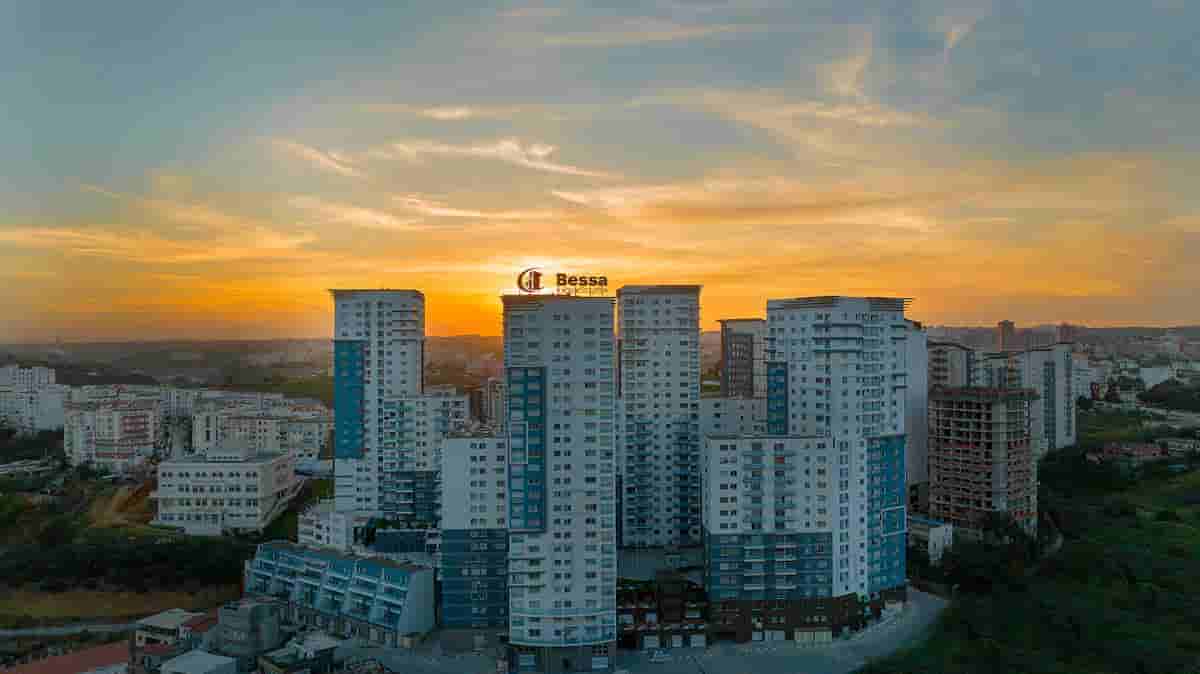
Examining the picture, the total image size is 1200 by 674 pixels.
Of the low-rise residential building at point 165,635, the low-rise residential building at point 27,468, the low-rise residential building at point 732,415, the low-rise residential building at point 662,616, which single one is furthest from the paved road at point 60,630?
the low-rise residential building at point 27,468

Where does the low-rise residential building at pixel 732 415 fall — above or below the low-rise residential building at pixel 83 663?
above

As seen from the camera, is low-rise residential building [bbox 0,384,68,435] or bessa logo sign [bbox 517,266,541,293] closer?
bessa logo sign [bbox 517,266,541,293]

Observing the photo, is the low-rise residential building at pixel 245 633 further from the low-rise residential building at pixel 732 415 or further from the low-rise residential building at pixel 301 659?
the low-rise residential building at pixel 732 415

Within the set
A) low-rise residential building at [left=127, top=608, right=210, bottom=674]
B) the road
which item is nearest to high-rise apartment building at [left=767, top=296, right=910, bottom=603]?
the road

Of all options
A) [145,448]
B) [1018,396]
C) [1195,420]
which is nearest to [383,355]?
[145,448]

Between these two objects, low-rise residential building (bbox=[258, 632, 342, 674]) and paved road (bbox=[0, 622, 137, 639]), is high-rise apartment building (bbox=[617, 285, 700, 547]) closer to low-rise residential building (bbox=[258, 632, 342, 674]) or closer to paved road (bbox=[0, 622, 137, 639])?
low-rise residential building (bbox=[258, 632, 342, 674])

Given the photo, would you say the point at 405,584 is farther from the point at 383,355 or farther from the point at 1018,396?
the point at 1018,396
